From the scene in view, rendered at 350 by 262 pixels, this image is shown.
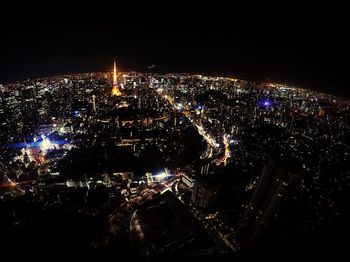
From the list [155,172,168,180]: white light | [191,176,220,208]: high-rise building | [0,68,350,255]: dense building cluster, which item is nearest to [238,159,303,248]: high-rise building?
[0,68,350,255]: dense building cluster

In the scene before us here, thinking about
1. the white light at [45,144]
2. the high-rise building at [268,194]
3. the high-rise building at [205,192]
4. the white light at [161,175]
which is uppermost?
the high-rise building at [268,194]

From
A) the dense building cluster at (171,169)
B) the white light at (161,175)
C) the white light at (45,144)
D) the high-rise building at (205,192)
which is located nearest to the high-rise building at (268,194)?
the dense building cluster at (171,169)

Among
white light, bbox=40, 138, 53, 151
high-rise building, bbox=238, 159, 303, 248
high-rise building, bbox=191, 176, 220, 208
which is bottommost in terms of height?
white light, bbox=40, 138, 53, 151

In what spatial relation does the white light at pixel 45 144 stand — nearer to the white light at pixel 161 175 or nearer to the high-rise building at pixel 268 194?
the white light at pixel 161 175

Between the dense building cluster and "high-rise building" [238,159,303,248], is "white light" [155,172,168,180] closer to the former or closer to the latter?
the dense building cluster

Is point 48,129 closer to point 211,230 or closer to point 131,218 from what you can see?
point 131,218

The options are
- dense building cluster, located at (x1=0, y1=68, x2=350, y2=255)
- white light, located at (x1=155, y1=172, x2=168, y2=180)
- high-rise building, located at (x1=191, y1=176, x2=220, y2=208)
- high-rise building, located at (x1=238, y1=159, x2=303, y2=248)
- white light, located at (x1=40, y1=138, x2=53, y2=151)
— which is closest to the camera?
high-rise building, located at (x1=238, y1=159, x2=303, y2=248)

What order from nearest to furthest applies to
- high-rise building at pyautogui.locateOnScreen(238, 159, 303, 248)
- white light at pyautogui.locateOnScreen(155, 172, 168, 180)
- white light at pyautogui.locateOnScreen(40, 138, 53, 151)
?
high-rise building at pyautogui.locateOnScreen(238, 159, 303, 248) → white light at pyautogui.locateOnScreen(155, 172, 168, 180) → white light at pyautogui.locateOnScreen(40, 138, 53, 151)
